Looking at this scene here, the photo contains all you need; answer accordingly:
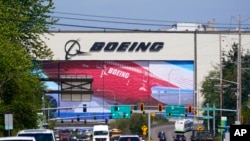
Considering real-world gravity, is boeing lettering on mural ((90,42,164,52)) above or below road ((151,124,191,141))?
above

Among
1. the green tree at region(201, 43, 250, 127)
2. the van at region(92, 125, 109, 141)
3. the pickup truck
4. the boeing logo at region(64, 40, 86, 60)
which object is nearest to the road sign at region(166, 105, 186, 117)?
the green tree at region(201, 43, 250, 127)

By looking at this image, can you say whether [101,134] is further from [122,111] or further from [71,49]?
[71,49]

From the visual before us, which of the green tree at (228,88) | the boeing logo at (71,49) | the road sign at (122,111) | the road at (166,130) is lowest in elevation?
the road at (166,130)

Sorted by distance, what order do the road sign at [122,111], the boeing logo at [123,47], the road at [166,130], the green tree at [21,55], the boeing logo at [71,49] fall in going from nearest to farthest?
the green tree at [21,55] < the road sign at [122,111] < the road at [166,130] < the boeing logo at [71,49] < the boeing logo at [123,47]

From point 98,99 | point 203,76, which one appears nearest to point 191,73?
point 203,76

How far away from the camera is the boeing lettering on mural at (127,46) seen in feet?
498

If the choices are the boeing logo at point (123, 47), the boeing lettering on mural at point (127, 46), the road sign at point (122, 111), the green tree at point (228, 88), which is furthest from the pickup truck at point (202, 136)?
the boeing lettering on mural at point (127, 46)

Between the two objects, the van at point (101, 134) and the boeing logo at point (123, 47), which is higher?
the boeing logo at point (123, 47)

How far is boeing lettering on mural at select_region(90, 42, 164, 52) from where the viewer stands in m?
152

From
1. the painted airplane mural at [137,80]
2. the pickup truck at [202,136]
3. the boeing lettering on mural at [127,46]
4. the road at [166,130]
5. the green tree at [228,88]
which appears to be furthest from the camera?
the boeing lettering on mural at [127,46]

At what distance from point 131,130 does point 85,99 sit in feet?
40.3

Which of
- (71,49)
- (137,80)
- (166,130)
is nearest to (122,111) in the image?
(166,130)

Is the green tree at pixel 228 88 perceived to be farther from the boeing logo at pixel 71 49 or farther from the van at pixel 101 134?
the boeing logo at pixel 71 49

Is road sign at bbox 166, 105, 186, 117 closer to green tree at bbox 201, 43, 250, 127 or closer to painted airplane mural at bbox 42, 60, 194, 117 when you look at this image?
green tree at bbox 201, 43, 250, 127
